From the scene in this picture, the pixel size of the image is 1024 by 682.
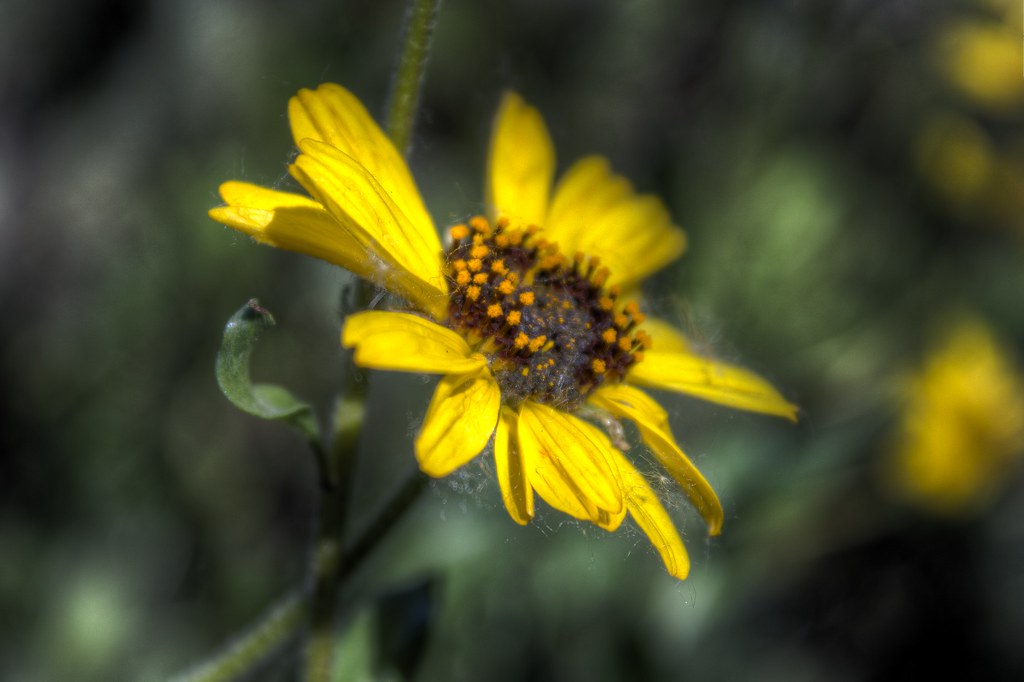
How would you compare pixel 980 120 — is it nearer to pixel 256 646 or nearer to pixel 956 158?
pixel 956 158

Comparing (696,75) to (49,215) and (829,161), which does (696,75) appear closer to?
(829,161)

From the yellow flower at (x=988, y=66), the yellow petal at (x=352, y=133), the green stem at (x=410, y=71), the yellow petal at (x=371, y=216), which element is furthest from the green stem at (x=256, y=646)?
the yellow flower at (x=988, y=66)

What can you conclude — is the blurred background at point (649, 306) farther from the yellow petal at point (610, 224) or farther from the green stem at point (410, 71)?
A: the green stem at point (410, 71)

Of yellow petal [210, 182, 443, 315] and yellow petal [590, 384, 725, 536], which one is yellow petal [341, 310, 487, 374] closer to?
yellow petal [210, 182, 443, 315]

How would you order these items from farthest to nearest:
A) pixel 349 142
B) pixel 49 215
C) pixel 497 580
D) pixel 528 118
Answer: pixel 49 215 → pixel 497 580 → pixel 528 118 → pixel 349 142

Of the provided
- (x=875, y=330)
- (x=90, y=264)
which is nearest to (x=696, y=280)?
(x=875, y=330)
